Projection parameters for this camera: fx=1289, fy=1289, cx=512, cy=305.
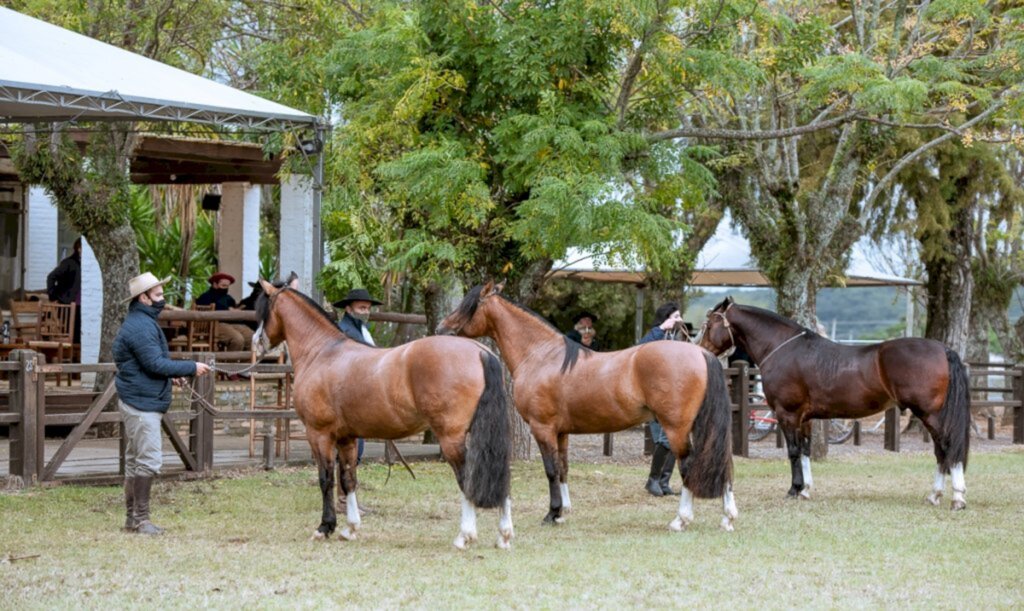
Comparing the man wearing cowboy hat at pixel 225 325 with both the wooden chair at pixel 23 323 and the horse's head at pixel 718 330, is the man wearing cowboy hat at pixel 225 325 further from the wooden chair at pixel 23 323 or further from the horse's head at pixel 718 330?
the horse's head at pixel 718 330

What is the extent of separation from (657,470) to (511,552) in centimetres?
402

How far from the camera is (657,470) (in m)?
12.0

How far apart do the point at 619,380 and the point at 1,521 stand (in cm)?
463

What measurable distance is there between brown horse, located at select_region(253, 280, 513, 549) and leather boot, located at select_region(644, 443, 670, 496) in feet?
12.2

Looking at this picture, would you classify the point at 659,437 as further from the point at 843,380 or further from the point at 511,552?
the point at 511,552

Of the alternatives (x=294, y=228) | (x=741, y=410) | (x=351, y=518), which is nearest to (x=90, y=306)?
(x=294, y=228)

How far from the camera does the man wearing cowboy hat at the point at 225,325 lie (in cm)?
Result: 1670

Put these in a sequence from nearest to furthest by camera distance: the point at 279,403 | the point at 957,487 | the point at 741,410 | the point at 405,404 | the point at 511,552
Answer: the point at 511,552, the point at 405,404, the point at 957,487, the point at 279,403, the point at 741,410

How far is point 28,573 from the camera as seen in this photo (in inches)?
288

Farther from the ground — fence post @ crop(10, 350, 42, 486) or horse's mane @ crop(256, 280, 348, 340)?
horse's mane @ crop(256, 280, 348, 340)

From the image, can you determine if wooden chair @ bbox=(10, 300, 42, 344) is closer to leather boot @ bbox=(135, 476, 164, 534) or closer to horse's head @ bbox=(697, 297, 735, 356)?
leather boot @ bbox=(135, 476, 164, 534)

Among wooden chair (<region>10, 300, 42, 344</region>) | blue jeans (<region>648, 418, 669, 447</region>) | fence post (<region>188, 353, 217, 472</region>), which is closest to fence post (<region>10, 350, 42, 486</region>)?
fence post (<region>188, 353, 217, 472</region>)

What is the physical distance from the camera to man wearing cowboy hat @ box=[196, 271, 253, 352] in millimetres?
16703

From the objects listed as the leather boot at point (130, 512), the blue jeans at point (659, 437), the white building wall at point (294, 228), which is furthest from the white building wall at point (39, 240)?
the leather boot at point (130, 512)
